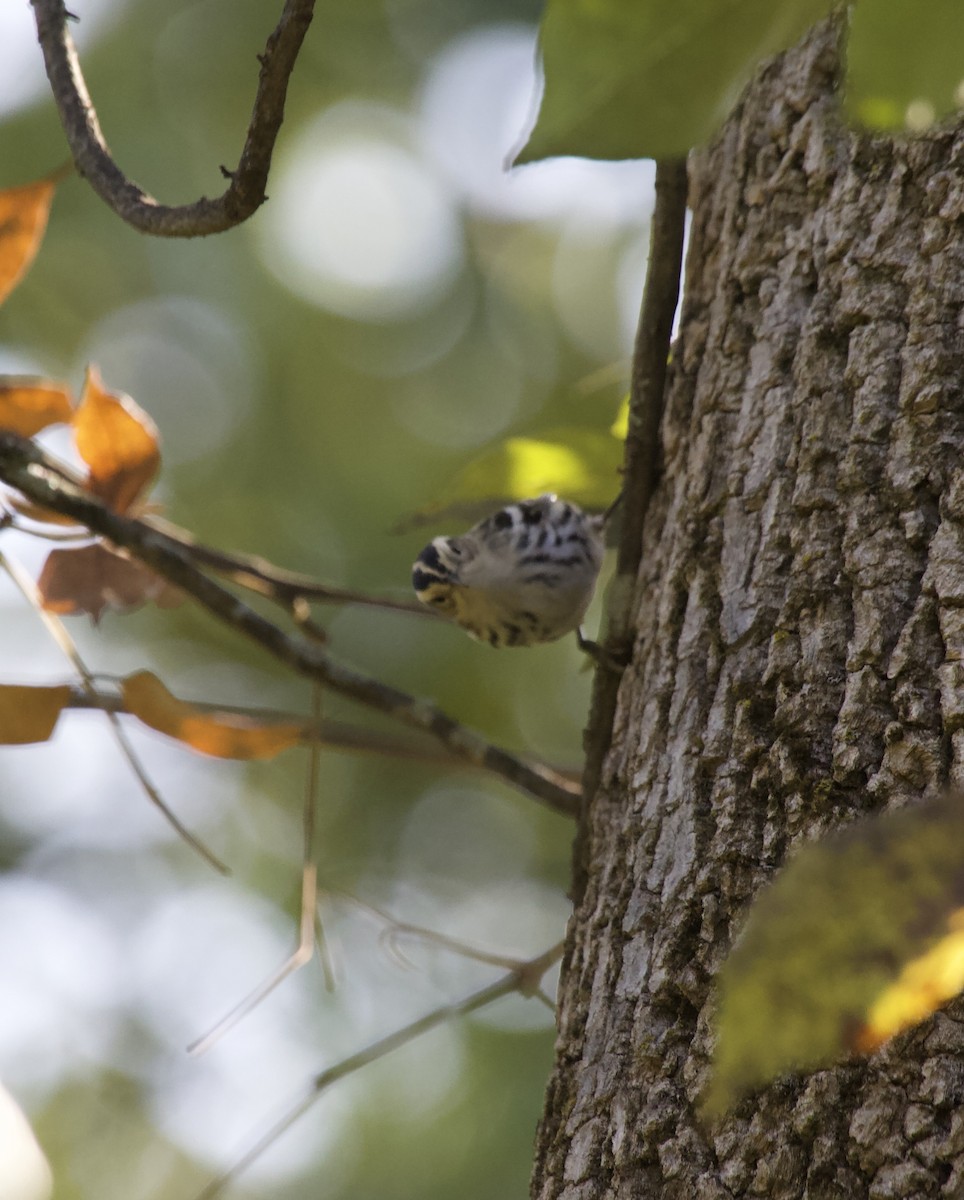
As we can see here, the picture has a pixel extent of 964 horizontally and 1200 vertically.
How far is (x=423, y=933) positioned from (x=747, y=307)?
44.5 inches

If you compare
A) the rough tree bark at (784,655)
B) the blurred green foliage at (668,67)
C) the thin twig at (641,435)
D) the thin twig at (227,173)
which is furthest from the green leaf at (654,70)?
the thin twig at (641,435)

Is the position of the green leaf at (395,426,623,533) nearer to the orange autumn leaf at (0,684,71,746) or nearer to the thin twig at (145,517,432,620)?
the thin twig at (145,517,432,620)

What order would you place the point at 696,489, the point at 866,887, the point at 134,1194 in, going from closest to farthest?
the point at 866,887
the point at 696,489
the point at 134,1194

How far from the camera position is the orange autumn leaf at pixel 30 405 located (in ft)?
6.29

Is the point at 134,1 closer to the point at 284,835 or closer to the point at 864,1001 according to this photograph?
the point at 284,835

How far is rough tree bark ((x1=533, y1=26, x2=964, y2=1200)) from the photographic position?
1.03 meters

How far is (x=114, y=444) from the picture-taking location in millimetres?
1889

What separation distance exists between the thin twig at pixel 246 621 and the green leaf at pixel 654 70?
4.54ft

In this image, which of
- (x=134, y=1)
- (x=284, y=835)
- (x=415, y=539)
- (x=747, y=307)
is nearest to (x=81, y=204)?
(x=134, y=1)

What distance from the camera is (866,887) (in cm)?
36

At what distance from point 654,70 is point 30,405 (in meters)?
1.72

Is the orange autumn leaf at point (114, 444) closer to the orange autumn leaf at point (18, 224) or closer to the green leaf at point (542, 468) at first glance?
the orange autumn leaf at point (18, 224)

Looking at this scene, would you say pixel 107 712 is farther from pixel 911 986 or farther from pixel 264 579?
pixel 911 986

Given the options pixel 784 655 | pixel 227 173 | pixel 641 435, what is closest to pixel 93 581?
pixel 641 435
